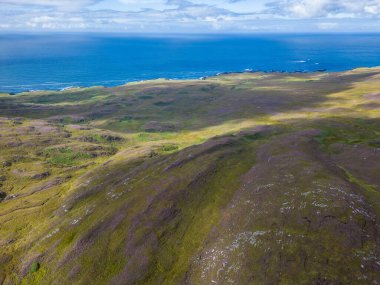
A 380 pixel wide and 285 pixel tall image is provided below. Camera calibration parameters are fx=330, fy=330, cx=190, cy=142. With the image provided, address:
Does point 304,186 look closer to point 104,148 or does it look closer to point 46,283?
point 46,283

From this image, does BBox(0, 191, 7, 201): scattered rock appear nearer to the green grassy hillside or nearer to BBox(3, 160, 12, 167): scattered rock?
the green grassy hillside

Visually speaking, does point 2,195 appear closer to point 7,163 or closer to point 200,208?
point 7,163

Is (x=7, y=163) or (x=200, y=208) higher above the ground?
(x=200, y=208)

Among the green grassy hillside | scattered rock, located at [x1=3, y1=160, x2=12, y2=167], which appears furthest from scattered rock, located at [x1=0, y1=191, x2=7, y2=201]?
scattered rock, located at [x1=3, y1=160, x2=12, y2=167]

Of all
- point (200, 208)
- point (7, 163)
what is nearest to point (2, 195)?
point (7, 163)

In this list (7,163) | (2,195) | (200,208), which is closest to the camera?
(200,208)

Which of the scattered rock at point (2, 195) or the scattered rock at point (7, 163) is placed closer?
the scattered rock at point (2, 195)

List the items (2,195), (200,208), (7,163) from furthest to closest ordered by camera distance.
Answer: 1. (7,163)
2. (2,195)
3. (200,208)

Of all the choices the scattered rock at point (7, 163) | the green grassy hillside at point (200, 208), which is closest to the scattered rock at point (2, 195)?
the green grassy hillside at point (200, 208)

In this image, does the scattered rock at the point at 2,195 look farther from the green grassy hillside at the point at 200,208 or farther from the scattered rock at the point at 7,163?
the scattered rock at the point at 7,163

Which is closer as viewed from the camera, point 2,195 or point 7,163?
point 2,195

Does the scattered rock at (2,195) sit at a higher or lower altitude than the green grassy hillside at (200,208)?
lower
